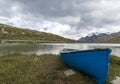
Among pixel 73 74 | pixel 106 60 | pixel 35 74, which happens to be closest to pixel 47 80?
pixel 35 74

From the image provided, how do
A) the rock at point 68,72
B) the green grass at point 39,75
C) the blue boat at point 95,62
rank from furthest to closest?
the rock at point 68,72
the green grass at point 39,75
the blue boat at point 95,62

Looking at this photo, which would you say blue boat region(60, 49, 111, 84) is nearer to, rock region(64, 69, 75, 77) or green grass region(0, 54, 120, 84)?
green grass region(0, 54, 120, 84)

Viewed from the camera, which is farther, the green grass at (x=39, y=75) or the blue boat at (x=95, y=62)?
the green grass at (x=39, y=75)

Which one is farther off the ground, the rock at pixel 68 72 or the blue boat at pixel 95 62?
the blue boat at pixel 95 62

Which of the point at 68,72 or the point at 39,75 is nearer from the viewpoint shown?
the point at 39,75

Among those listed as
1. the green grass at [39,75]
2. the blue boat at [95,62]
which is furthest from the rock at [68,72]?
the blue boat at [95,62]

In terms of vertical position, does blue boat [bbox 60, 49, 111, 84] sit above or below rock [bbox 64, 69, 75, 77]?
above

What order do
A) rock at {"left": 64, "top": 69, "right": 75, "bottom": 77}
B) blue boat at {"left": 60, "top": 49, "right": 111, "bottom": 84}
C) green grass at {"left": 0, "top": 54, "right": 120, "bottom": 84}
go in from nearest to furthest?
blue boat at {"left": 60, "top": 49, "right": 111, "bottom": 84}, green grass at {"left": 0, "top": 54, "right": 120, "bottom": 84}, rock at {"left": 64, "top": 69, "right": 75, "bottom": 77}

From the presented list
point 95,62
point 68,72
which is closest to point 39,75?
point 68,72

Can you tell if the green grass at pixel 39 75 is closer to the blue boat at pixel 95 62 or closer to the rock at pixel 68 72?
the rock at pixel 68 72

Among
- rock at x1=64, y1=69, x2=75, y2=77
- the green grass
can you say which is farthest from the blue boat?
rock at x1=64, y1=69, x2=75, y2=77

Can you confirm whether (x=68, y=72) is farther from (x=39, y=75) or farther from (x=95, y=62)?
(x=95, y=62)

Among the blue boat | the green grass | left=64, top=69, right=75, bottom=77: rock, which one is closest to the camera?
the blue boat

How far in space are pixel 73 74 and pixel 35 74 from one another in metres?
3.39
